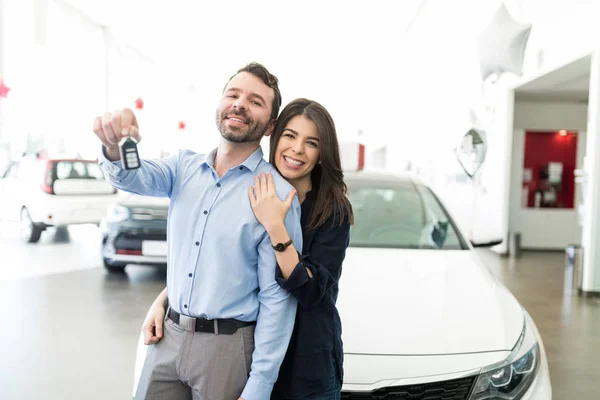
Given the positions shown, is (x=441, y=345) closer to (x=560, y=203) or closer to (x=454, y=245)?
(x=454, y=245)

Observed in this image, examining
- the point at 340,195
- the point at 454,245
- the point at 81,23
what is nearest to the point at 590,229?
the point at 454,245

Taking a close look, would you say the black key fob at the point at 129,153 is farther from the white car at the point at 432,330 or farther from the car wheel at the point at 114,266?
the car wheel at the point at 114,266

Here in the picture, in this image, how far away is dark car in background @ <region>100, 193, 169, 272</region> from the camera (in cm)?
466

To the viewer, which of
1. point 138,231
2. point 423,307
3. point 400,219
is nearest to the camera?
point 423,307

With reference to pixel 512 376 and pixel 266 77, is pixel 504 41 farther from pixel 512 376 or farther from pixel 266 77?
pixel 266 77

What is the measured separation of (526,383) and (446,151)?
28.5 feet

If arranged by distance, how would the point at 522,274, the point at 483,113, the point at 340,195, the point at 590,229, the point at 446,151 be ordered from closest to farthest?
the point at 340,195, the point at 590,229, the point at 522,274, the point at 483,113, the point at 446,151

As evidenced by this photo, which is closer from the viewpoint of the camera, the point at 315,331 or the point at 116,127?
the point at 116,127

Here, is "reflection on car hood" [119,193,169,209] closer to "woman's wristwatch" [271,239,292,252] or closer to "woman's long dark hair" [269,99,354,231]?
"woman's long dark hair" [269,99,354,231]

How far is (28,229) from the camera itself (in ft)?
24.6

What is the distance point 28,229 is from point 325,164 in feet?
24.9

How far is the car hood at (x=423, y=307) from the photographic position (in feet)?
5.02

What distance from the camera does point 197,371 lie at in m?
1.10

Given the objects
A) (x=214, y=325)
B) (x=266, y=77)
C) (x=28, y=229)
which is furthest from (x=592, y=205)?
(x=28, y=229)
